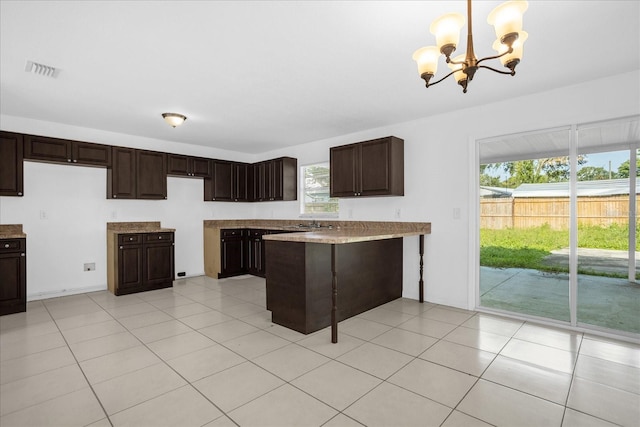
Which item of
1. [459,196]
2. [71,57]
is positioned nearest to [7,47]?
[71,57]

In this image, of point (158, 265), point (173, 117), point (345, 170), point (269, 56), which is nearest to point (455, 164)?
point (345, 170)

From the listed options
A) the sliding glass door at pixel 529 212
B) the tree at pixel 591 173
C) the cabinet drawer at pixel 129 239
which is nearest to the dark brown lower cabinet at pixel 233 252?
the cabinet drawer at pixel 129 239

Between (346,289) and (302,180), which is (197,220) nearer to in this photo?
(302,180)

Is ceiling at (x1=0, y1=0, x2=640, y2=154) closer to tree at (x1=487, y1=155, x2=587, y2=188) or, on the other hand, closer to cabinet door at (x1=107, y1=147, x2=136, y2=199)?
cabinet door at (x1=107, y1=147, x2=136, y2=199)

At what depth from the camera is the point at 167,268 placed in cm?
514

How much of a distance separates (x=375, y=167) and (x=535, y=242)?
7.56 ft

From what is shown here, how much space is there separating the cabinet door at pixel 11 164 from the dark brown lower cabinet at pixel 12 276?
0.70 metres

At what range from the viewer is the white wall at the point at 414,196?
3334 millimetres

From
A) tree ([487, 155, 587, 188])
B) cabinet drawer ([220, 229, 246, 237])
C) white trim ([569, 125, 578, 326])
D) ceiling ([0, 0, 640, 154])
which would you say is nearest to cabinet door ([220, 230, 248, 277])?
cabinet drawer ([220, 229, 246, 237])

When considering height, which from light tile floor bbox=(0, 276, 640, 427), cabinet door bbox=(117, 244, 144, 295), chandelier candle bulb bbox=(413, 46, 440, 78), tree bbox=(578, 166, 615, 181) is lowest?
light tile floor bbox=(0, 276, 640, 427)

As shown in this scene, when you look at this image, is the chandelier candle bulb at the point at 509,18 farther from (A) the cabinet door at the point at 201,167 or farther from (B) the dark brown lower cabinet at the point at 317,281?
(A) the cabinet door at the point at 201,167

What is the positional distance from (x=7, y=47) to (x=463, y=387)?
13.9ft

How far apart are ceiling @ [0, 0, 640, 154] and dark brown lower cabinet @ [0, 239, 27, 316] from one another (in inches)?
66.9

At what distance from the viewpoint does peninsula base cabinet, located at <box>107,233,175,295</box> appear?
15.3 feet
